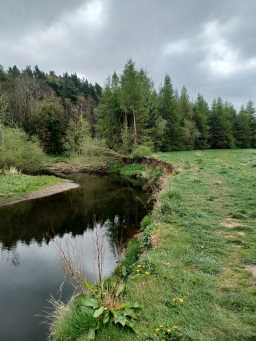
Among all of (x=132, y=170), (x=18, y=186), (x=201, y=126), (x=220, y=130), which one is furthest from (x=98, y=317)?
(x=220, y=130)

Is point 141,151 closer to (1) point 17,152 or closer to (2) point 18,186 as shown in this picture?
(1) point 17,152

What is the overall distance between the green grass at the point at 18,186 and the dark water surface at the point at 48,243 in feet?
5.43

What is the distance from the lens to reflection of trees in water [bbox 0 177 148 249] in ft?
40.9

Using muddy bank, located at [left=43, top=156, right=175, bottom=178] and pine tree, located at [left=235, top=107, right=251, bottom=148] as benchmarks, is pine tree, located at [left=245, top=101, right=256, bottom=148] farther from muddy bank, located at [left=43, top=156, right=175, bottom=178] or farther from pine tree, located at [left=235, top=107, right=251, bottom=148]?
muddy bank, located at [left=43, top=156, right=175, bottom=178]

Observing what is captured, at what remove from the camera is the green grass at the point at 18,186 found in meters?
18.5

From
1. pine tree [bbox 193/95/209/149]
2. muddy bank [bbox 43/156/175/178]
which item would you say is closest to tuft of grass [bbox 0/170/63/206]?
muddy bank [bbox 43/156/175/178]

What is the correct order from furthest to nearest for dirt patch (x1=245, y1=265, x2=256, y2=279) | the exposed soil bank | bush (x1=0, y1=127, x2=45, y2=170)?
bush (x1=0, y1=127, x2=45, y2=170)
the exposed soil bank
dirt patch (x1=245, y1=265, x2=256, y2=279)

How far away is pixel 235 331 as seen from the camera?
3867 millimetres

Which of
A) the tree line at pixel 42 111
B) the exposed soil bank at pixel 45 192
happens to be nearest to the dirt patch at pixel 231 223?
the exposed soil bank at pixel 45 192

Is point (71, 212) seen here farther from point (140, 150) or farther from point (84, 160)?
point (84, 160)

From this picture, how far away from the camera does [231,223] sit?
27.7ft

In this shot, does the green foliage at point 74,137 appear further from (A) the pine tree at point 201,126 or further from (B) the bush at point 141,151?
(A) the pine tree at point 201,126

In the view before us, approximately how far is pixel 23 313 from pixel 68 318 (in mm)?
2663

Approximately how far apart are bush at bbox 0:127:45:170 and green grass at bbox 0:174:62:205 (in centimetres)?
298
